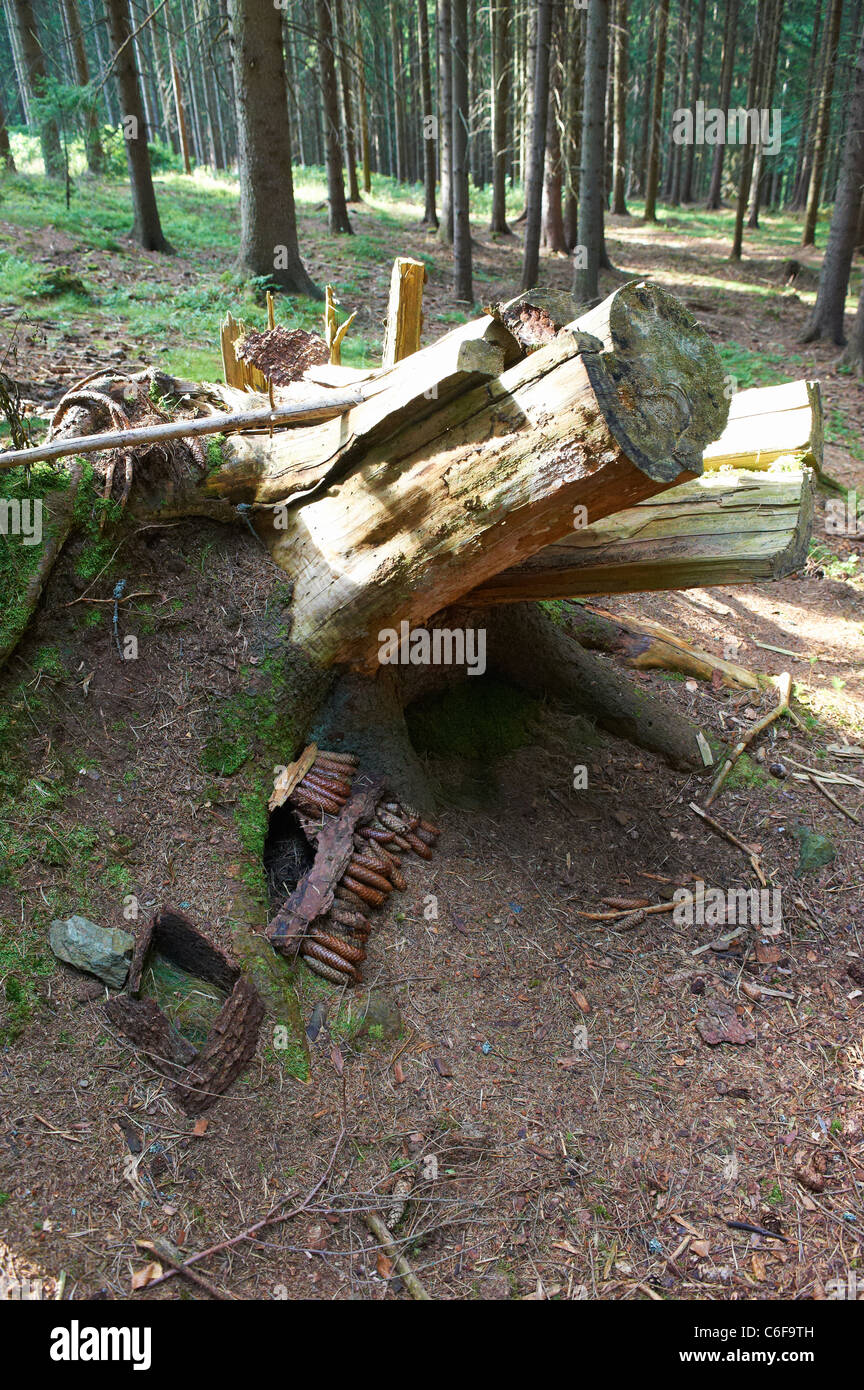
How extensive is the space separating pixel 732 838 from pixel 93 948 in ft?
11.8

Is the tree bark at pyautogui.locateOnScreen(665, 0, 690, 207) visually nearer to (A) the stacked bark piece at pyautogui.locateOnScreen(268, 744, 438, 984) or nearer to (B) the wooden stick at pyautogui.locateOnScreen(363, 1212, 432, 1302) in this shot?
(A) the stacked bark piece at pyautogui.locateOnScreen(268, 744, 438, 984)

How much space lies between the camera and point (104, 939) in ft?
11.0

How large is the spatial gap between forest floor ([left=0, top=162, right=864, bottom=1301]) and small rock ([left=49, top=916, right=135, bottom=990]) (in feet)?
0.22

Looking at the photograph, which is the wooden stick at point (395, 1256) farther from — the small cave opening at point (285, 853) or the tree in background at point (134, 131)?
the tree in background at point (134, 131)

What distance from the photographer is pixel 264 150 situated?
432 inches

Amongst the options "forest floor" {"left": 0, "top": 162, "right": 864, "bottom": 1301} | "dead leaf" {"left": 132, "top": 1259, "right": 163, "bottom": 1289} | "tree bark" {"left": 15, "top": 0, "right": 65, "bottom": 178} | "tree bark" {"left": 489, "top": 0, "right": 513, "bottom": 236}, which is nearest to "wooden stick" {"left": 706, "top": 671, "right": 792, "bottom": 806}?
"forest floor" {"left": 0, "top": 162, "right": 864, "bottom": 1301}

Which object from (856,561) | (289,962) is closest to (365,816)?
(289,962)

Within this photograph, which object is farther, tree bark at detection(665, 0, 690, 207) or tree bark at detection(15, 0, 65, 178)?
tree bark at detection(665, 0, 690, 207)

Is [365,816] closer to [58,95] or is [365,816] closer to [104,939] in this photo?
[104,939]

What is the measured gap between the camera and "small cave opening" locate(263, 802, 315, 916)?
13.7 feet

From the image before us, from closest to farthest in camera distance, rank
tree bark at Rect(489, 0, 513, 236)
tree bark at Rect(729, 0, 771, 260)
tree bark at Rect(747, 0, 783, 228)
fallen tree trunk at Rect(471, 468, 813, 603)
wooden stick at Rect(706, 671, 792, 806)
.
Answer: fallen tree trunk at Rect(471, 468, 813, 603) < wooden stick at Rect(706, 671, 792, 806) < tree bark at Rect(489, 0, 513, 236) < tree bark at Rect(729, 0, 771, 260) < tree bark at Rect(747, 0, 783, 228)

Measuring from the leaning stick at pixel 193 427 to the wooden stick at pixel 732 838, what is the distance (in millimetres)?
3199

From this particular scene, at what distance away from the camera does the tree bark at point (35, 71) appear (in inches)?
534

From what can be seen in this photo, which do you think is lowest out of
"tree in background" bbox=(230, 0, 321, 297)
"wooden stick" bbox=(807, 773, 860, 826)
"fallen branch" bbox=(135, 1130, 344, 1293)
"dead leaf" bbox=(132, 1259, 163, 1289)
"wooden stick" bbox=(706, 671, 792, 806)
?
"wooden stick" bbox=(807, 773, 860, 826)
